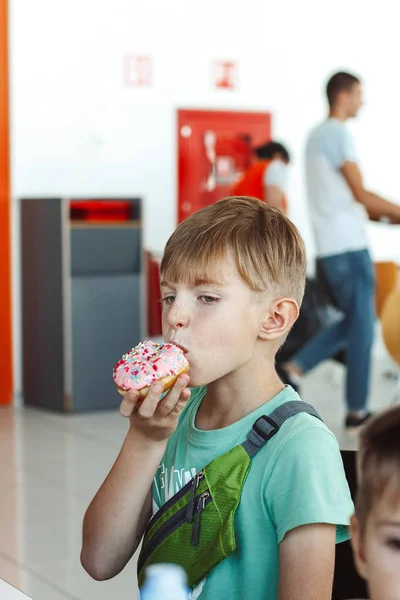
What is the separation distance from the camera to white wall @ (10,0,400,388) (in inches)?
229

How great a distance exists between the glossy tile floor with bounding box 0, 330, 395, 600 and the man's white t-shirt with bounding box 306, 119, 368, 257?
932mm

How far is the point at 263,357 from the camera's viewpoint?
4.54ft

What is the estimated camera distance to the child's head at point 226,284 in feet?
4.28

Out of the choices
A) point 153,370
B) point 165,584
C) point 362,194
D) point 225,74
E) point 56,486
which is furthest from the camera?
point 225,74

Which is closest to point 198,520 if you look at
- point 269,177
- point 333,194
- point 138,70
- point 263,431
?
point 263,431

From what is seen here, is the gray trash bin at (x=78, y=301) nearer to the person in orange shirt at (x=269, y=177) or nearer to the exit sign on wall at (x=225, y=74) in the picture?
the person in orange shirt at (x=269, y=177)

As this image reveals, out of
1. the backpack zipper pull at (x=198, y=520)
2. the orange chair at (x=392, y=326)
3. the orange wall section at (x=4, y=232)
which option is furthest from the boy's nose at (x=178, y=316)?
the orange wall section at (x=4, y=232)

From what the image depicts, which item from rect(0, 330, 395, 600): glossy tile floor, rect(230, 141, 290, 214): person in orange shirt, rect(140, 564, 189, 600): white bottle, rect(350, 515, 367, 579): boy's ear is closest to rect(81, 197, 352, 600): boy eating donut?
rect(350, 515, 367, 579): boy's ear

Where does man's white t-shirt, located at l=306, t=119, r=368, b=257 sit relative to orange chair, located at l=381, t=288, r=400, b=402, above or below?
above

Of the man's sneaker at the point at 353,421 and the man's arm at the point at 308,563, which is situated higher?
the man's arm at the point at 308,563

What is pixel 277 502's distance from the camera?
1209mm

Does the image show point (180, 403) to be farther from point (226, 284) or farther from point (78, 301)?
point (78, 301)

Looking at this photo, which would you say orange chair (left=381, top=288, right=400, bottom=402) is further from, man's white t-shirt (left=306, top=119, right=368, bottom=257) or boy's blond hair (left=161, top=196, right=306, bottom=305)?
boy's blond hair (left=161, top=196, right=306, bottom=305)

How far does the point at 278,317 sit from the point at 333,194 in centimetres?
350
